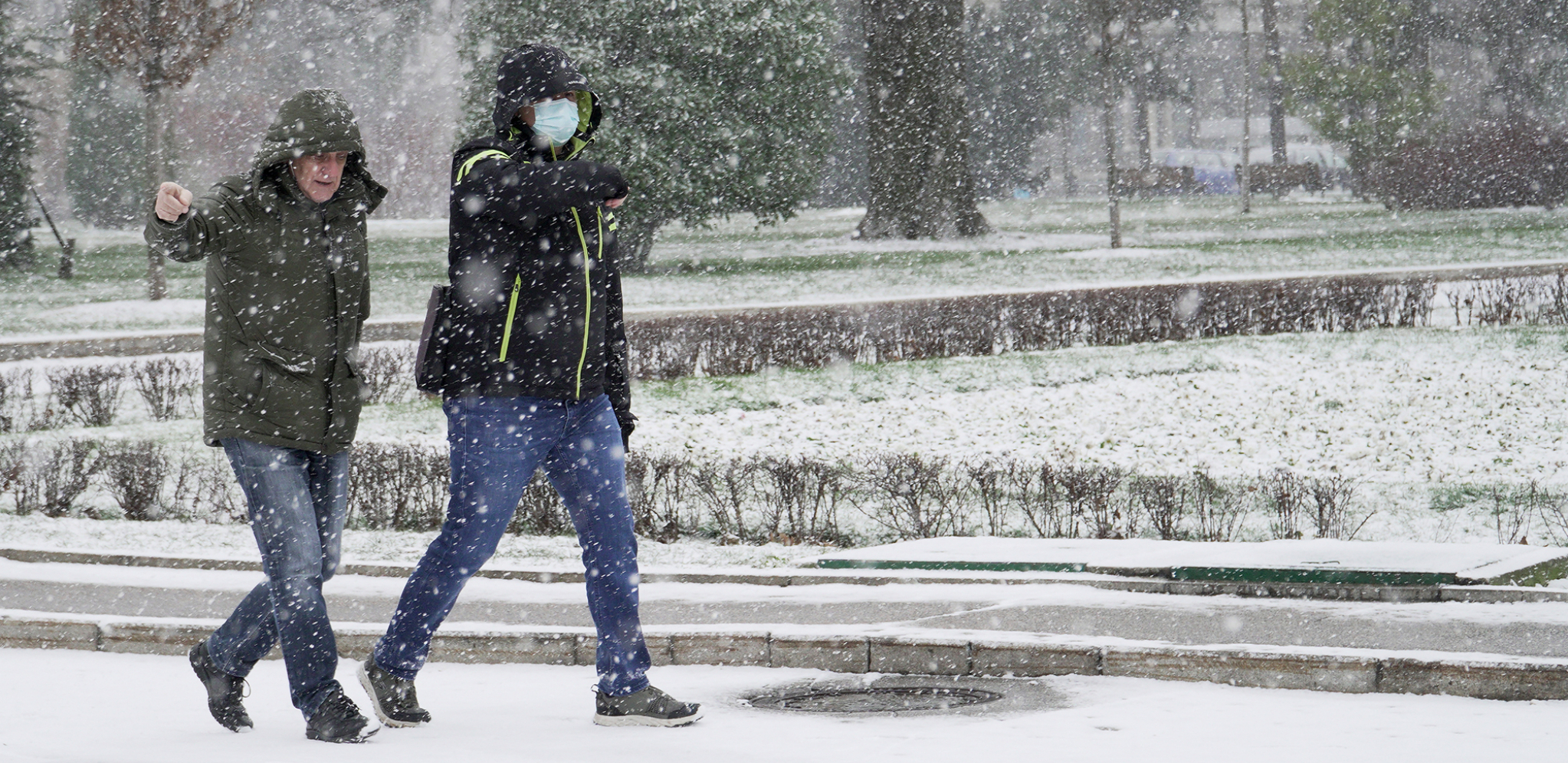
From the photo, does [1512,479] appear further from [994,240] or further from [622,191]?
[994,240]

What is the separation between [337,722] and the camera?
445 centimetres

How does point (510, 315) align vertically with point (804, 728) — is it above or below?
above

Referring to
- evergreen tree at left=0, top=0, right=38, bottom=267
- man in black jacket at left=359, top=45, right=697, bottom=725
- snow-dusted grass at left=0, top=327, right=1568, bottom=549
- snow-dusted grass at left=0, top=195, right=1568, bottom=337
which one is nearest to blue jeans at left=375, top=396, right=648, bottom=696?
man in black jacket at left=359, top=45, right=697, bottom=725

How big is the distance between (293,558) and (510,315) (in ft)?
2.67

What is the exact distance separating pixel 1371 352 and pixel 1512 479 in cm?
502

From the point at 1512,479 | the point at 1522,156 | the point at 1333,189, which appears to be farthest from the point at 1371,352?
the point at 1333,189

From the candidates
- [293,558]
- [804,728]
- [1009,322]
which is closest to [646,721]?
[804,728]

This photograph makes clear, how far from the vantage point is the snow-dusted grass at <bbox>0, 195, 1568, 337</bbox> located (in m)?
24.2

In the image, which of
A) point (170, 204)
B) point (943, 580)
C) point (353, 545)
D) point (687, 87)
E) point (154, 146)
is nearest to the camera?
point (170, 204)

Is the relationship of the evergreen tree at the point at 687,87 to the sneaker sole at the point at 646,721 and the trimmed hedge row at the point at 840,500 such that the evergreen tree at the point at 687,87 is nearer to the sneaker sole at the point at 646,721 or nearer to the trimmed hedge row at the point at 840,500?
the trimmed hedge row at the point at 840,500

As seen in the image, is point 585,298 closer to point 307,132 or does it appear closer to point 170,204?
point 307,132

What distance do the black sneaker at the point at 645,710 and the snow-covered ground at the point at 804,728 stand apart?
0.09 ft

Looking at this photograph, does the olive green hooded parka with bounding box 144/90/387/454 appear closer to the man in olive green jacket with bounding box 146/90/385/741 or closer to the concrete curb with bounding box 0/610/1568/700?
the man in olive green jacket with bounding box 146/90/385/741

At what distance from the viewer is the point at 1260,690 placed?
16.6 ft
